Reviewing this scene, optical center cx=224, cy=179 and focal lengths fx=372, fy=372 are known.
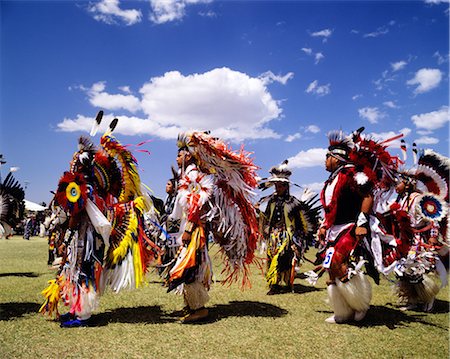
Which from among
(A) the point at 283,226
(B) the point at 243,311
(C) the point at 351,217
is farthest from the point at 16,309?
(C) the point at 351,217

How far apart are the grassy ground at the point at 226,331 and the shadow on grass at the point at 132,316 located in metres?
0.01

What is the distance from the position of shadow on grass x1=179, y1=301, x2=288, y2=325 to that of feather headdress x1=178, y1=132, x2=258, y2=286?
0.54 meters

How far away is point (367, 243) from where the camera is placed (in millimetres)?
4680

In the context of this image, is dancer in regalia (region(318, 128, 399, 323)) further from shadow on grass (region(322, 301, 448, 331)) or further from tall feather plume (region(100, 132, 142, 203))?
tall feather plume (region(100, 132, 142, 203))

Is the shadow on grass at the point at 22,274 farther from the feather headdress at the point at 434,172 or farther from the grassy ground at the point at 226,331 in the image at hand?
the feather headdress at the point at 434,172

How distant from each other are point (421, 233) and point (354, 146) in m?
1.92

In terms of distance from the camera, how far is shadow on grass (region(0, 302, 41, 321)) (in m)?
4.70

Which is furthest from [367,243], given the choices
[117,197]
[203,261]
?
[117,197]

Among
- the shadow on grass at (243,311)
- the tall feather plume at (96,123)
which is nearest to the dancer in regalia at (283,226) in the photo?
the shadow on grass at (243,311)

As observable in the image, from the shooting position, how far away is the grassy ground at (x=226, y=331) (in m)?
3.57

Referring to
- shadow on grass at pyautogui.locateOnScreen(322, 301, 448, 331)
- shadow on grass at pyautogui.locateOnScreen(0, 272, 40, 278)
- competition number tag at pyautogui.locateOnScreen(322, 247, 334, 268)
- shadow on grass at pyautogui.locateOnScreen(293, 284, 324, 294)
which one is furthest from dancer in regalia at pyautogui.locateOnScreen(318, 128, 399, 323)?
shadow on grass at pyautogui.locateOnScreen(0, 272, 40, 278)

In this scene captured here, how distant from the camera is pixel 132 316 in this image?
192 inches

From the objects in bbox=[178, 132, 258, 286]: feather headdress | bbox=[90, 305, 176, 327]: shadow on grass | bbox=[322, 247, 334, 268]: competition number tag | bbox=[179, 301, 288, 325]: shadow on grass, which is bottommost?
bbox=[90, 305, 176, 327]: shadow on grass

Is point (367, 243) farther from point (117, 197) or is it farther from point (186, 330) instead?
point (117, 197)
